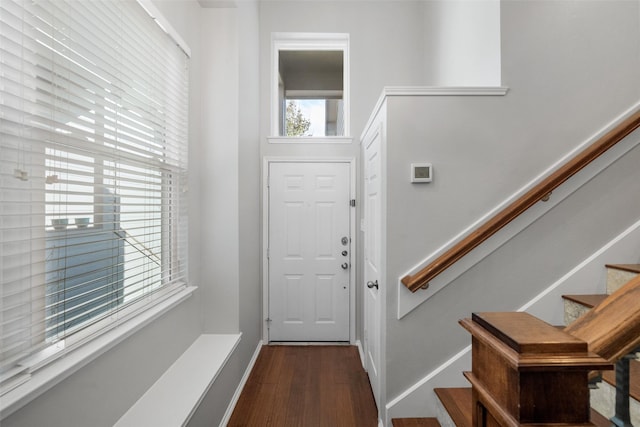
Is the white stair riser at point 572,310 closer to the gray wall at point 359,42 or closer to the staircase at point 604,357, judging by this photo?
the staircase at point 604,357

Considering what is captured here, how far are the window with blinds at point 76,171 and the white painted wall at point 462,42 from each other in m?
1.96

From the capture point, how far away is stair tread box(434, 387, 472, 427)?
4.95ft

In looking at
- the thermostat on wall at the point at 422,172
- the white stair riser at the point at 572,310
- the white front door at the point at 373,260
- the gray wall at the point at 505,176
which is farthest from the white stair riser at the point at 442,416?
the thermostat on wall at the point at 422,172

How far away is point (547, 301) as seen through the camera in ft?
5.90

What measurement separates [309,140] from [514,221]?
206 cm

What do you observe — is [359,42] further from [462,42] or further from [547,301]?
[547,301]

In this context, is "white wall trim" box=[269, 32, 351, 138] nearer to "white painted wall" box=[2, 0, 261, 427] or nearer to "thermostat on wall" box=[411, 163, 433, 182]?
"white painted wall" box=[2, 0, 261, 427]

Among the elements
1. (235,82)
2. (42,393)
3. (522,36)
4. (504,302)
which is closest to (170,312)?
(42,393)

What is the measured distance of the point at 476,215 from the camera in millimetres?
1848

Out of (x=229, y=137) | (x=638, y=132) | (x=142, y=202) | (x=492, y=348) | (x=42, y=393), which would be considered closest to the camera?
(x=492, y=348)

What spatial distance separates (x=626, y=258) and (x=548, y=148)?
2.49 feet

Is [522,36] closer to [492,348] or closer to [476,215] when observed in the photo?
[476,215]

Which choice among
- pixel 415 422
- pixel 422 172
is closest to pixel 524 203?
pixel 422 172

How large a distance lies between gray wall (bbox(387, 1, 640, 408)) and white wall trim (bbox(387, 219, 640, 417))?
3 centimetres
